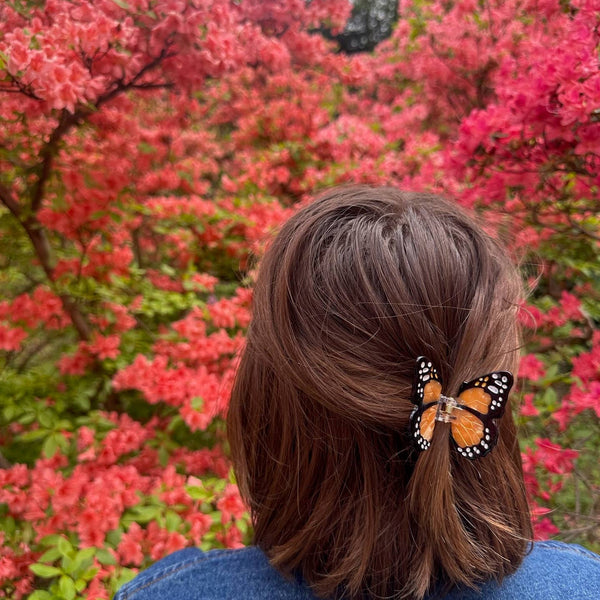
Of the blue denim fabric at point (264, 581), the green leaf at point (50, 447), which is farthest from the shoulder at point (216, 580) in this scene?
the green leaf at point (50, 447)

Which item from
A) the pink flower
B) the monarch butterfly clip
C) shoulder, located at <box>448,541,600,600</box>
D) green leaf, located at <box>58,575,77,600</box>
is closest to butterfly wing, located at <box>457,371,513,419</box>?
the monarch butterfly clip

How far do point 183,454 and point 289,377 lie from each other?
1.44 m

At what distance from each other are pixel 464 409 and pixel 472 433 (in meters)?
0.03

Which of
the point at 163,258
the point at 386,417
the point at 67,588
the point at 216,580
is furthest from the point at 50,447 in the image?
the point at 163,258

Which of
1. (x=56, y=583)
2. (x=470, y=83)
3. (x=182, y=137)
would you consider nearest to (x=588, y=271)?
(x=56, y=583)

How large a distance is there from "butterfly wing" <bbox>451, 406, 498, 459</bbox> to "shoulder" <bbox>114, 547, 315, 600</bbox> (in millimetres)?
318

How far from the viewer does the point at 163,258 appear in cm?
307

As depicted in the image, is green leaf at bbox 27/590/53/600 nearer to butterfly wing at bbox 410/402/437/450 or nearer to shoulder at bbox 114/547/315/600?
shoulder at bbox 114/547/315/600

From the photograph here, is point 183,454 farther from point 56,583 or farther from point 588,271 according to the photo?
point 588,271

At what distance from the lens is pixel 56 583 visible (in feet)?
3.75

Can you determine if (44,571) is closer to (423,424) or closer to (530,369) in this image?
(423,424)

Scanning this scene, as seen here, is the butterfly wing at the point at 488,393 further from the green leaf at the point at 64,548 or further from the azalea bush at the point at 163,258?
the green leaf at the point at 64,548

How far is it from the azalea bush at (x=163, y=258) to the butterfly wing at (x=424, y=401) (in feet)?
1.43

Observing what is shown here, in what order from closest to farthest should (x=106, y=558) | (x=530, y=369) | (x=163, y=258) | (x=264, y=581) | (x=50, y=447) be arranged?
(x=264, y=581)
(x=106, y=558)
(x=50, y=447)
(x=530, y=369)
(x=163, y=258)
